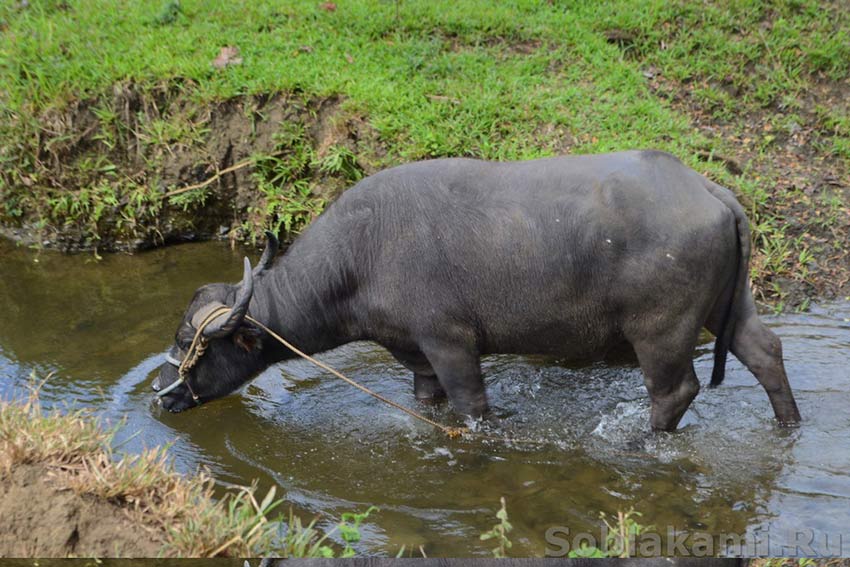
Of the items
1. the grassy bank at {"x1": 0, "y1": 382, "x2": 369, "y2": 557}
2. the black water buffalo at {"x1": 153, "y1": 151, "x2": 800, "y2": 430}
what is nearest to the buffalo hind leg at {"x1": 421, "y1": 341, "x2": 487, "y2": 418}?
the black water buffalo at {"x1": 153, "y1": 151, "x2": 800, "y2": 430}

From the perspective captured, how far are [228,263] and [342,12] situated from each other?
2.77 metres

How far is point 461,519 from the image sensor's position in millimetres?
4758

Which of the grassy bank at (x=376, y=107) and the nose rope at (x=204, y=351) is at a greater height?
the grassy bank at (x=376, y=107)

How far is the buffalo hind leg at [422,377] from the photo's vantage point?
570 centimetres

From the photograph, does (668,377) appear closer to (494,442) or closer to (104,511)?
(494,442)

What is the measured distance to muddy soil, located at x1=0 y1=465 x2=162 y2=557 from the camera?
4117 millimetres

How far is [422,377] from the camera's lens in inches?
231

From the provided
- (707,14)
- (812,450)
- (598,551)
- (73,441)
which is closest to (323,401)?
(73,441)

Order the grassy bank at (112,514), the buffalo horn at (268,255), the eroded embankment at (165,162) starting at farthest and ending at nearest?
the eroded embankment at (165,162) → the buffalo horn at (268,255) → the grassy bank at (112,514)

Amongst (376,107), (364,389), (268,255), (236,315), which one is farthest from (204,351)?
(376,107)

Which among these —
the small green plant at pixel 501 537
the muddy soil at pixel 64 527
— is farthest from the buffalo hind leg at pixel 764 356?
the muddy soil at pixel 64 527

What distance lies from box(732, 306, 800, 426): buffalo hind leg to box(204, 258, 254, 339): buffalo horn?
276 centimetres

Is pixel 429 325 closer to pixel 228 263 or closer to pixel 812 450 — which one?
pixel 812 450

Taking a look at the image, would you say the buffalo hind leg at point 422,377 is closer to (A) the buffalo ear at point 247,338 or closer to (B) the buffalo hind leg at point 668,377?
(A) the buffalo ear at point 247,338
